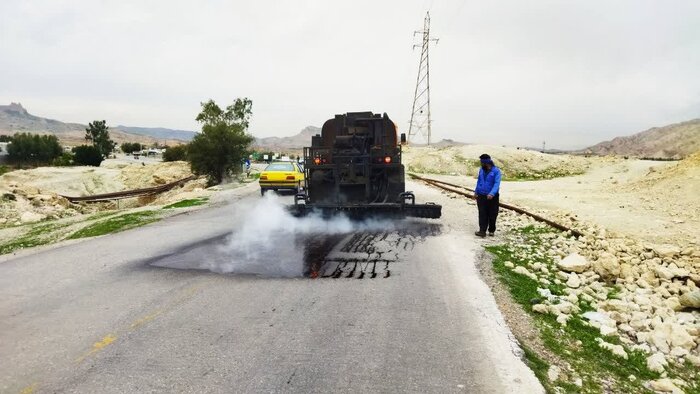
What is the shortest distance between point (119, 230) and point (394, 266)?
8.06 m

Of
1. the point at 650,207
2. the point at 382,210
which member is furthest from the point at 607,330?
the point at 650,207

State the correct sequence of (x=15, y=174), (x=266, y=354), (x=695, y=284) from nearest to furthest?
1. (x=266, y=354)
2. (x=695, y=284)
3. (x=15, y=174)

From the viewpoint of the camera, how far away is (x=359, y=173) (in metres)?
11.3

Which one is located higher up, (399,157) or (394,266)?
(399,157)

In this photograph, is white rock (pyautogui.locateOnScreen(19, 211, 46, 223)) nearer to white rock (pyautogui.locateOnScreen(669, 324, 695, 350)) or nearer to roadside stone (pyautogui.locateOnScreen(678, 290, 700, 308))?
white rock (pyautogui.locateOnScreen(669, 324, 695, 350))

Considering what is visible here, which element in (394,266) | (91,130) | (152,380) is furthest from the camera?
(91,130)

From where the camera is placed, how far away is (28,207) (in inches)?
765

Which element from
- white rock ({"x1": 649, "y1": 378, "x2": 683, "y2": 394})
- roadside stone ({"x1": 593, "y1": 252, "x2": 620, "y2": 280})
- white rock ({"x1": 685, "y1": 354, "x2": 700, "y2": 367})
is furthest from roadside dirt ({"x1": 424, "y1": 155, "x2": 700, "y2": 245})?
white rock ({"x1": 649, "y1": 378, "x2": 683, "y2": 394})

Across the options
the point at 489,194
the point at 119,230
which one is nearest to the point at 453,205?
the point at 489,194

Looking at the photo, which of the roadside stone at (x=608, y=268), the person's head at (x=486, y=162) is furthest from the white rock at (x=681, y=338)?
the person's head at (x=486, y=162)

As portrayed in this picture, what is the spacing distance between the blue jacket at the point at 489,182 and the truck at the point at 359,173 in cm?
142

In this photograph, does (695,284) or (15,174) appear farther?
(15,174)

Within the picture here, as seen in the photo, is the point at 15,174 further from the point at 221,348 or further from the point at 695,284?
the point at 695,284

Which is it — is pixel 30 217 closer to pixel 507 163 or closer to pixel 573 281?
pixel 573 281
